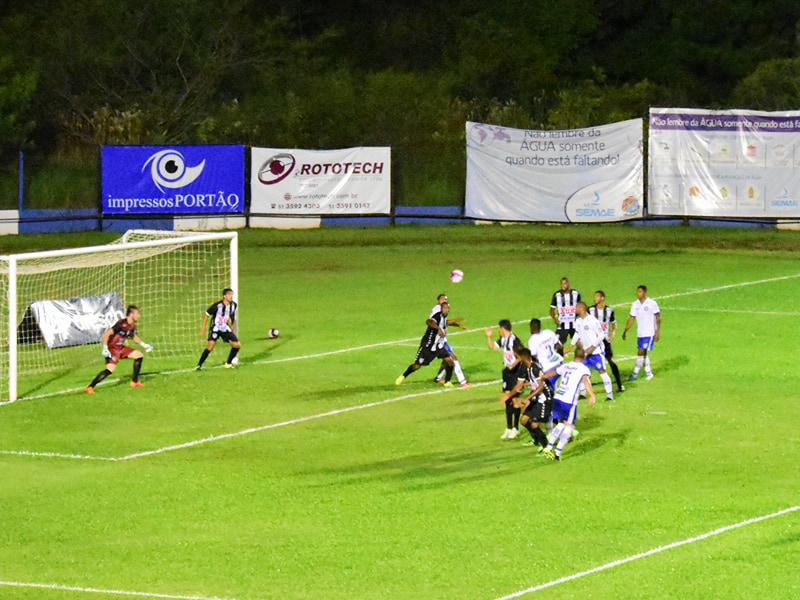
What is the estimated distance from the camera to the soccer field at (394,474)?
15.9 m

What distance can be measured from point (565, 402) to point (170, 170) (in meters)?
30.9

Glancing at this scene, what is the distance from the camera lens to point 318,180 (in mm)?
49531

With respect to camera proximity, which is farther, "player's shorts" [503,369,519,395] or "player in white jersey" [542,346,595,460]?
"player's shorts" [503,369,519,395]

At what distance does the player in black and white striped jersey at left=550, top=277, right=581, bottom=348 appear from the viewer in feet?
90.1

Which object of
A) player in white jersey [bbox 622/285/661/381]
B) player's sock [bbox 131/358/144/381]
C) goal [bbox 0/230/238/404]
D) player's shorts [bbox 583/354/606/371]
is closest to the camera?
player's shorts [bbox 583/354/606/371]

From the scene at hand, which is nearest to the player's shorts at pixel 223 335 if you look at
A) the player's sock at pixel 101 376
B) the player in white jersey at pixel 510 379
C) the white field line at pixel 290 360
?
the white field line at pixel 290 360

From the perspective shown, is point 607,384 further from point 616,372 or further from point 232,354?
point 232,354

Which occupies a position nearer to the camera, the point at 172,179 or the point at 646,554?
the point at 646,554

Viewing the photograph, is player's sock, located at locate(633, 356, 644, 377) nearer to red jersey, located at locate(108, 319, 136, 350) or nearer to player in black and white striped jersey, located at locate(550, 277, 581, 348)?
player in black and white striped jersey, located at locate(550, 277, 581, 348)

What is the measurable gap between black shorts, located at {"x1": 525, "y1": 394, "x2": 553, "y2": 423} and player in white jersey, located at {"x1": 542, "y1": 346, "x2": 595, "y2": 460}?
0.13m

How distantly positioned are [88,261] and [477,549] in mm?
15671

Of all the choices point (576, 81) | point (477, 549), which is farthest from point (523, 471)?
point (576, 81)

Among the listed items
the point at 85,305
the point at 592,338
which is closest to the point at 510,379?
the point at 592,338

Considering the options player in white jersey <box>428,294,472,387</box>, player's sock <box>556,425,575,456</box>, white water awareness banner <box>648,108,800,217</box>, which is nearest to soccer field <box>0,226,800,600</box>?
player in white jersey <box>428,294,472,387</box>
